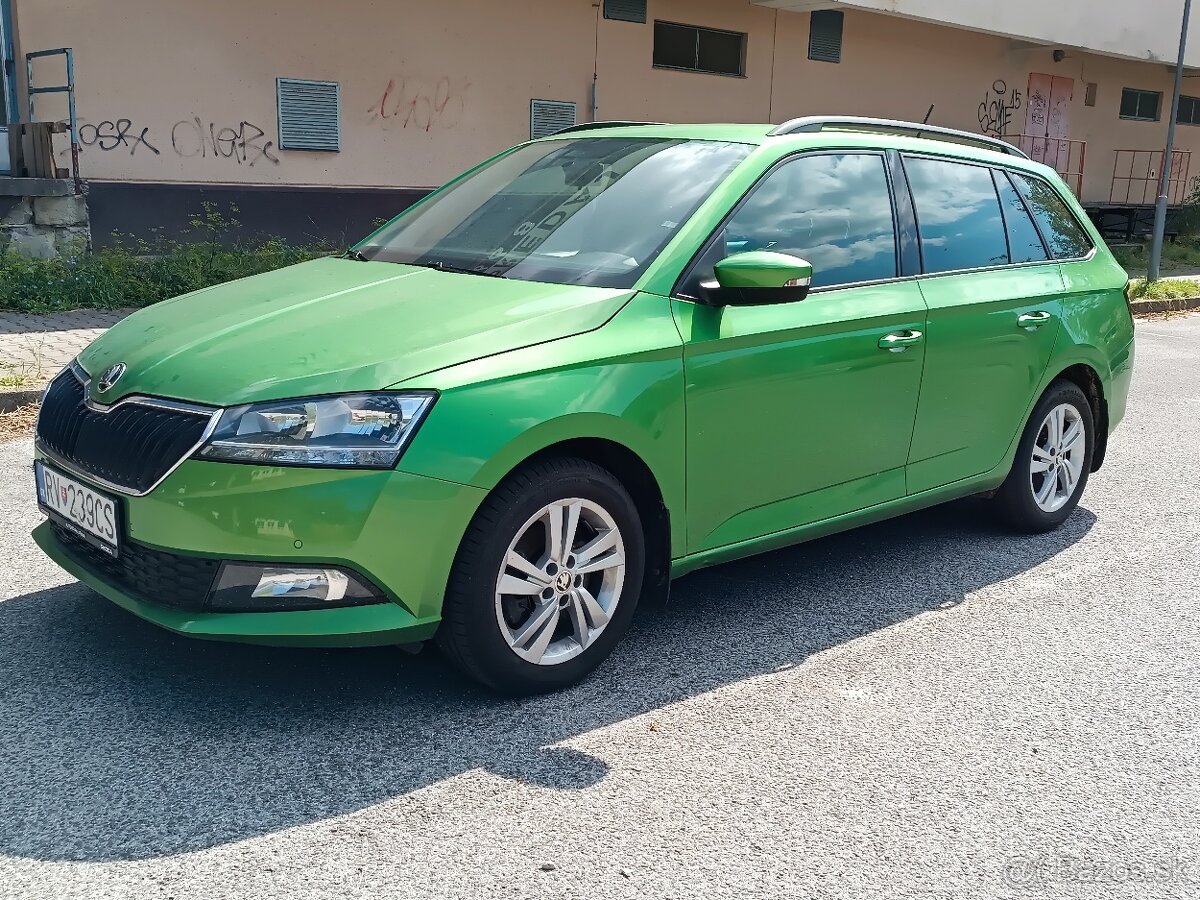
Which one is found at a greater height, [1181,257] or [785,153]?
[785,153]

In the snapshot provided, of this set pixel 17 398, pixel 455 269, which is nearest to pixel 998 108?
pixel 17 398

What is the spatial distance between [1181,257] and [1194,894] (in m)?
22.4

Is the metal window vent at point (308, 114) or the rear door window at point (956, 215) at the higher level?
the metal window vent at point (308, 114)

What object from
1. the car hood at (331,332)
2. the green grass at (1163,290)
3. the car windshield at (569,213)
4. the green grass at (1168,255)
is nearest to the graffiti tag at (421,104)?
the green grass at (1163,290)

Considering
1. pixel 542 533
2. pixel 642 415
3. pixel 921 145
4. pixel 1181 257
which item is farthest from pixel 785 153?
pixel 1181 257

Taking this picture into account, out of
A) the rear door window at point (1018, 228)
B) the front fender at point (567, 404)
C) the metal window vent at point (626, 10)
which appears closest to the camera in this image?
the front fender at point (567, 404)

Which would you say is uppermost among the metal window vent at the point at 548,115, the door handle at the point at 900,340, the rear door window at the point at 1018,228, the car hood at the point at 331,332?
the metal window vent at the point at 548,115

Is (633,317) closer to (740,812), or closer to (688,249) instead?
(688,249)

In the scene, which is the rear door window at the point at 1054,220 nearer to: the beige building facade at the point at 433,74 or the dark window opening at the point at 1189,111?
the beige building facade at the point at 433,74

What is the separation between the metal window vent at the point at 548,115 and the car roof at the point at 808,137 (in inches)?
429

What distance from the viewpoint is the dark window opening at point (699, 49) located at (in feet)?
56.3

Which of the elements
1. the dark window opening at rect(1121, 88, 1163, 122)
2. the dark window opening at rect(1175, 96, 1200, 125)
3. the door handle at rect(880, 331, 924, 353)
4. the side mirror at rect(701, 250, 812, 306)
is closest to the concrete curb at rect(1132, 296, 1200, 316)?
the dark window opening at rect(1121, 88, 1163, 122)

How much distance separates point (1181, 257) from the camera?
74.1 feet

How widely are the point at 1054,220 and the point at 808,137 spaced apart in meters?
1.70
